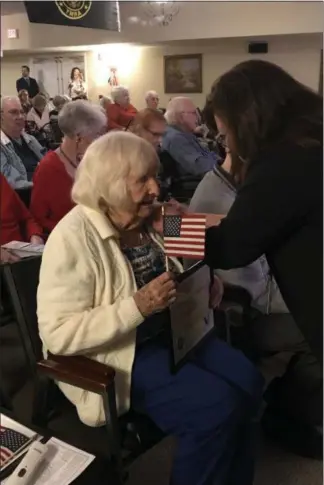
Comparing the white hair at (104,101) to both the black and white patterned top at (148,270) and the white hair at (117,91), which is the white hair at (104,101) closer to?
the white hair at (117,91)

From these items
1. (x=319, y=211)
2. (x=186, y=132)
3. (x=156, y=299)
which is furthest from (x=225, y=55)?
(x=156, y=299)

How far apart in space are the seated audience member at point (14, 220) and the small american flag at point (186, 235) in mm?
415

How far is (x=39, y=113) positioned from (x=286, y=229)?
744mm

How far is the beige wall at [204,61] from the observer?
3.86 ft

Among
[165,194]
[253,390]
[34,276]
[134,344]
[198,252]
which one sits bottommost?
[253,390]

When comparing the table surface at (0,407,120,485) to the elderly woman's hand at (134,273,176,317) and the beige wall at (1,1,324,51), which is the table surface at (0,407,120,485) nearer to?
the elderly woman's hand at (134,273,176,317)

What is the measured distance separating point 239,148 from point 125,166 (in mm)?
291

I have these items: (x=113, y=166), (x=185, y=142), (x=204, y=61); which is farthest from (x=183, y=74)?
(x=113, y=166)

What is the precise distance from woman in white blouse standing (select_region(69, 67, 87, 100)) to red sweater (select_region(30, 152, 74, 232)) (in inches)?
6.6

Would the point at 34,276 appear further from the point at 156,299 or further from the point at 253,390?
the point at 253,390

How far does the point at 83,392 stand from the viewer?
1399mm

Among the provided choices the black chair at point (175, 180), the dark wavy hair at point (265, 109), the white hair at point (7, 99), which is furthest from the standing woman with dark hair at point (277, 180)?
the white hair at point (7, 99)

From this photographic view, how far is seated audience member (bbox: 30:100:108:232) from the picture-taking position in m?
1.40

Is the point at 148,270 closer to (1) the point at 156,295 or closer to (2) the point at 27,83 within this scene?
(1) the point at 156,295
